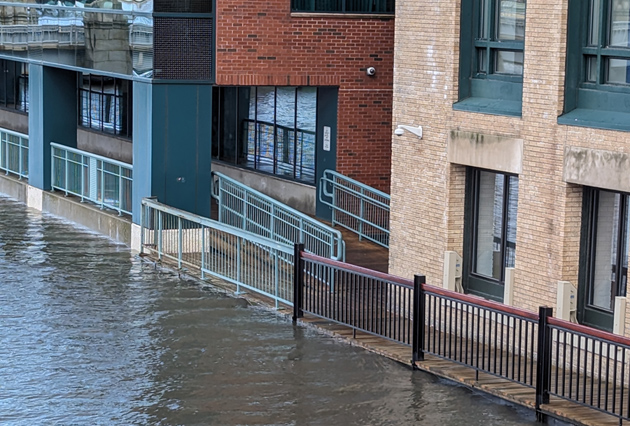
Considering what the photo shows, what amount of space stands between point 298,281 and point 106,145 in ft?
59.8

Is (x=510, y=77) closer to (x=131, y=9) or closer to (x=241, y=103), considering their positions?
(x=131, y=9)

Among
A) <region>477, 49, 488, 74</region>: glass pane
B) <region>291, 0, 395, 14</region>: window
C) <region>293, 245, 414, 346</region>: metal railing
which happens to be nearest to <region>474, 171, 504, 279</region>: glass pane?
<region>293, 245, 414, 346</region>: metal railing

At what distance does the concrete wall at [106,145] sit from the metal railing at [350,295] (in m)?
16.0

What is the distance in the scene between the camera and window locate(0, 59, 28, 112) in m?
38.9

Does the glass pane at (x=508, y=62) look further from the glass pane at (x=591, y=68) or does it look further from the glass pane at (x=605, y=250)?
the glass pane at (x=605, y=250)

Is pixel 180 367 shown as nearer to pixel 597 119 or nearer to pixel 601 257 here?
pixel 601 257

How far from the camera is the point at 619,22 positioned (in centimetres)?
1404

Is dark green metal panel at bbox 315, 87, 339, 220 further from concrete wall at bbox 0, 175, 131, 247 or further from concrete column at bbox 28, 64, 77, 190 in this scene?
concrete column at bbox 28, 64, 77, 190

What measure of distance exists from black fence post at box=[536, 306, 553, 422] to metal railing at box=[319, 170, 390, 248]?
9.79 m

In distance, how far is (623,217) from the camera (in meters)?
14.1

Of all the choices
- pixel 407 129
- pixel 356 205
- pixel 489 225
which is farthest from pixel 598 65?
pixel 356 205

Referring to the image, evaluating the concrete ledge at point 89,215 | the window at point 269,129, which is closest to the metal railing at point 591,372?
the concrete ledge at point 89,215

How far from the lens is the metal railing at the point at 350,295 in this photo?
15.2 metres

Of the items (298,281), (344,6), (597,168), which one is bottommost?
(298,281)
